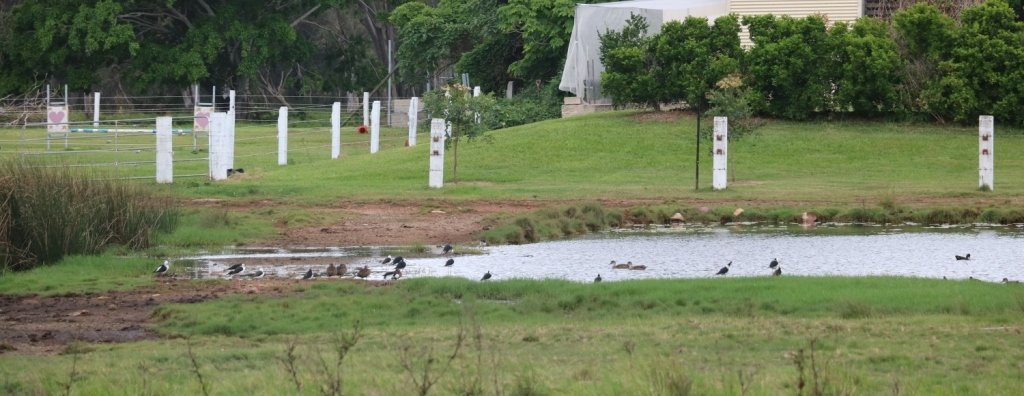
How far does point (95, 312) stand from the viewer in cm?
1358

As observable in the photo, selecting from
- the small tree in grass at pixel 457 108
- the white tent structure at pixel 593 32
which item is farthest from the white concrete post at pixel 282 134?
the white tent structure at pixel 593 32

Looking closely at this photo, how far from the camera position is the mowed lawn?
85.3 ft

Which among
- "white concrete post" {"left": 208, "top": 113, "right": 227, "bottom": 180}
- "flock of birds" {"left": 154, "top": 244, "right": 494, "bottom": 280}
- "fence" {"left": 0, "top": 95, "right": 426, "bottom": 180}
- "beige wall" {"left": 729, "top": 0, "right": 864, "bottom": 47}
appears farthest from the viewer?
"beige wall" {"left": 729, "top": 0, "right": 864, "bottom": 47}

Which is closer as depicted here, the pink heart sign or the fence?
the fence

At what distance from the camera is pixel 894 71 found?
34031 millimetres

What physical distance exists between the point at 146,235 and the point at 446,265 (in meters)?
4.24

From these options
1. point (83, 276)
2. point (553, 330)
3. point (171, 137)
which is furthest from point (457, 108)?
point (553, 330)

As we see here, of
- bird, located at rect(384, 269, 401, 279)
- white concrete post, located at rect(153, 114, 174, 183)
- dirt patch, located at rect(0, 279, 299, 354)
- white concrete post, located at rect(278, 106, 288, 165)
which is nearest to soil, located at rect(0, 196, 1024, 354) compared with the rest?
dirt patch, located at rect(0, 279, 299, 354)

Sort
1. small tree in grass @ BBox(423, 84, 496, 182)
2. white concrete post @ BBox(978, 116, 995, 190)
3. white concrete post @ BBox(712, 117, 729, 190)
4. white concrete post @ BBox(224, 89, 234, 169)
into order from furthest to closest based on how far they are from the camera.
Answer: white concrete post @ BBox(224, 89, 234, 169)
small tree in grass @ BBox(423, 84, 496, 182)
white concrete post @ BBox(712, 117, 729, 190)
white concrete post @ BBox(978, 116, 995, 190)

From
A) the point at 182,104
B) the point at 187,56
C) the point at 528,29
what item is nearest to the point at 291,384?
the point at 528,29

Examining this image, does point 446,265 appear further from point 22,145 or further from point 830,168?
point 22,145

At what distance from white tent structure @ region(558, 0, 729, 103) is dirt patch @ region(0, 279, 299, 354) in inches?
1032

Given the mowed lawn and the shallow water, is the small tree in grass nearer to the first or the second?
the mowed lawn

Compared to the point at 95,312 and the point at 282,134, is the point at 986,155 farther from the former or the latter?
the point at 95,312
